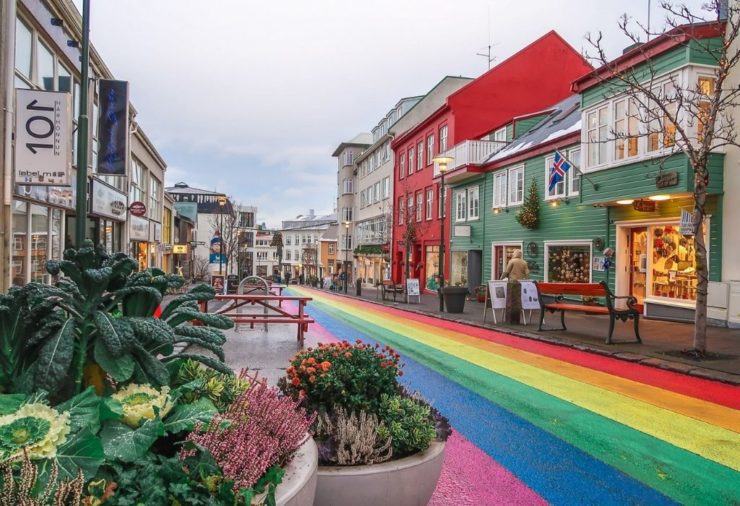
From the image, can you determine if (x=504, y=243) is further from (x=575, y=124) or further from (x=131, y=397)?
(x=131, y=397)

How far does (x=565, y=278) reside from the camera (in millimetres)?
19906

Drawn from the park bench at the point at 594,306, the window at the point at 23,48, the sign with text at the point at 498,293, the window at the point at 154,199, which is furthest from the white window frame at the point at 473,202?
the window at the point at 23,48

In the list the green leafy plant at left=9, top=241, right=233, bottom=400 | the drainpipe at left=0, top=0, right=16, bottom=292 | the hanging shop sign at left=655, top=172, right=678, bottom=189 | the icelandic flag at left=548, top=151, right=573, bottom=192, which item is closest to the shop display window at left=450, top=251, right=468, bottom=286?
the icelandic flag at left=548, top=151, right=573, bottom=192

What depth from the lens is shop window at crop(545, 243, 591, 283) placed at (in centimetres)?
1895

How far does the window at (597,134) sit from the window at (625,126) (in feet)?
1.87

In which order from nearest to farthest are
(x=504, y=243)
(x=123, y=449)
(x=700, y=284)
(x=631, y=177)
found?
(x=123, y=449), (x=700, y=284), (x=631, y=177), (x=504, y=243)

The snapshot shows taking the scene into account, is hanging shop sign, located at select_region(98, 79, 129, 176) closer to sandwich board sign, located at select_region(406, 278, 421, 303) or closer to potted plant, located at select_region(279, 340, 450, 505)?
sandwich board sign, located at select_region(406, 278, 421, 303)

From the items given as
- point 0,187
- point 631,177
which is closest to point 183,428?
point 0,187

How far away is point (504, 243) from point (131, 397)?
2294 centimetres

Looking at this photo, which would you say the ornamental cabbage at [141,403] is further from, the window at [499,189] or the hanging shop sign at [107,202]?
the window at [499,189]

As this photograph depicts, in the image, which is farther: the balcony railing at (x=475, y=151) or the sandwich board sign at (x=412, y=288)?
the balcony railing at (x=475, y=151)

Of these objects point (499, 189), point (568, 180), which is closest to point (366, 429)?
point (568, 180)

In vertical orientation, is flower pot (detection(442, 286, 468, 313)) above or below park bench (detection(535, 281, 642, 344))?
below

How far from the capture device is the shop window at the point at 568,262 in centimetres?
1895
